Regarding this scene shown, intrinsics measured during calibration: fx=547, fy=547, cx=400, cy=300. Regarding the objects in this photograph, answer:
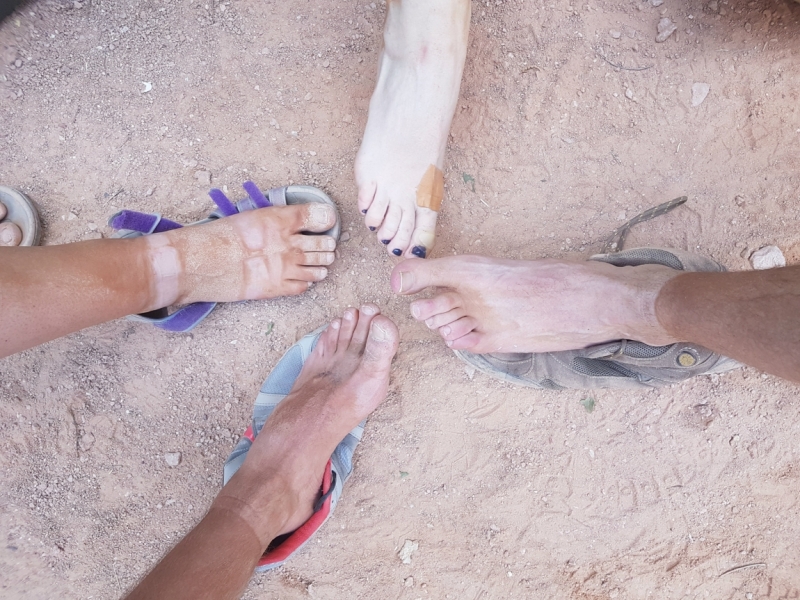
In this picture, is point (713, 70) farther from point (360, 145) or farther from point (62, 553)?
point (62, 553)

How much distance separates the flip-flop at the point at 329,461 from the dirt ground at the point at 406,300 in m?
0.05

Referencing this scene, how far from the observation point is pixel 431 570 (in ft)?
5.23

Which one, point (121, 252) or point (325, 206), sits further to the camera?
point (325, 206)

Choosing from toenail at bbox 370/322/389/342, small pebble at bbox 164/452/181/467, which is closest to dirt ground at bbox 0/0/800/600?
small pebble at bbox 164/452/181/467

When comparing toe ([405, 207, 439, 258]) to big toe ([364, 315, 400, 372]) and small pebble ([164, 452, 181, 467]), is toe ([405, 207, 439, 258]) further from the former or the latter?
small pebble ([164, 452, 181, 467])

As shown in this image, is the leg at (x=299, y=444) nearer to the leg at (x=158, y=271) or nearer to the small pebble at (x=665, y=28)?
the leg at (x=158, y=271)

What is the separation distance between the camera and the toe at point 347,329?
1.58 meters

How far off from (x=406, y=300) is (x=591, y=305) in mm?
524

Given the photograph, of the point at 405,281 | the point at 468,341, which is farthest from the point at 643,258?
the point at 405,281

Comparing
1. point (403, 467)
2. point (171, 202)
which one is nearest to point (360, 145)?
point (171, 202)

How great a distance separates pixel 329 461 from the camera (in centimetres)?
153

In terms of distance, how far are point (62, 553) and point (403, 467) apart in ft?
3.44

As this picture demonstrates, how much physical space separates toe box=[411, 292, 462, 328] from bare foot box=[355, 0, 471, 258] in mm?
170

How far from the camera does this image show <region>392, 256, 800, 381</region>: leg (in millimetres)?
1013
